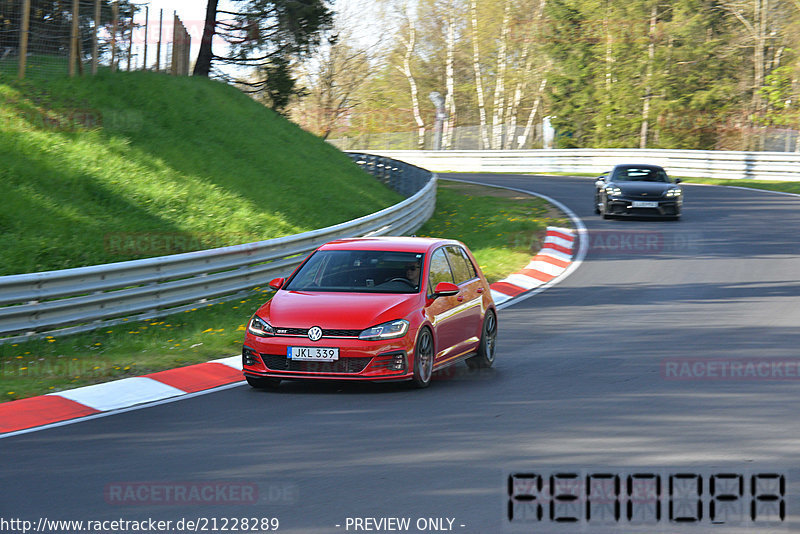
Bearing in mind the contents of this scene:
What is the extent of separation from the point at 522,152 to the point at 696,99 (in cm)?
1682

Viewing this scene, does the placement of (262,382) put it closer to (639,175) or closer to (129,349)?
(129,349)

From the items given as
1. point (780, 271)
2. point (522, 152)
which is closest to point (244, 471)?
point (780, 271)

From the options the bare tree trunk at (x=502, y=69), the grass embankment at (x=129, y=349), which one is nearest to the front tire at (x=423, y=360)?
the grass embankment at (x=129, y=349)

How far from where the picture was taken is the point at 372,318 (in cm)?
983

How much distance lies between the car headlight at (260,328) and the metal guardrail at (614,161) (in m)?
35.6

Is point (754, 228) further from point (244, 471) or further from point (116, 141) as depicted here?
point (244, 471)

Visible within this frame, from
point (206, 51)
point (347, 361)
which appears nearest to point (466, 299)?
point (347, 361)

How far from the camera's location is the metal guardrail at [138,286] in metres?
12.3

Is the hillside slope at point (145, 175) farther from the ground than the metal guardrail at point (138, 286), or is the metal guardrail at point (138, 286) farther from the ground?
the hillside slope at point (145, 175)

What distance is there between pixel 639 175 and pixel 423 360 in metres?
19.8

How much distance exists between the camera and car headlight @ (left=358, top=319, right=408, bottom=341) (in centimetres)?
973

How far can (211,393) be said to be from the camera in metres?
10.0

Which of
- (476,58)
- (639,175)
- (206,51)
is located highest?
(476,58)

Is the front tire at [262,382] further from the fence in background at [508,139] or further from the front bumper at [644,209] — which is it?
the fence in background at [508,139]
